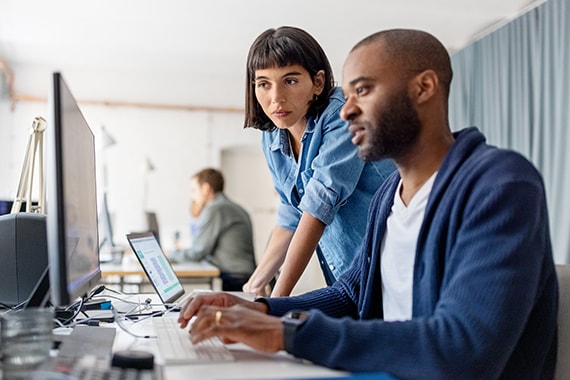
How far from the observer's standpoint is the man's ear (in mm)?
1152

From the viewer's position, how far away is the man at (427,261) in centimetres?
91

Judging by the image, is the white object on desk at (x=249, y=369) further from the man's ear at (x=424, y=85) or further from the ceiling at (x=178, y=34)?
the ceiling at (x=178, y=34)

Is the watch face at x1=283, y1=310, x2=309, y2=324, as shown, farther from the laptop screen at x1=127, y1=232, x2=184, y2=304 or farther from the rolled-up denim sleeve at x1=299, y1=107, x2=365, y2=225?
the laptop screen at x1=127, y1=232, x2=184, y2=304

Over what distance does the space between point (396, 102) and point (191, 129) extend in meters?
6.39

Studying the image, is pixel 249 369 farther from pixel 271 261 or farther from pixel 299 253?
pixel 271 261

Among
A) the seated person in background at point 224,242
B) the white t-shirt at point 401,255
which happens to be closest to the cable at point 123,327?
the white t-shirt at point 401,255

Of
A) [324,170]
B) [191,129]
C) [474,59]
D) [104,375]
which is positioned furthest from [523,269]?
[191,129]

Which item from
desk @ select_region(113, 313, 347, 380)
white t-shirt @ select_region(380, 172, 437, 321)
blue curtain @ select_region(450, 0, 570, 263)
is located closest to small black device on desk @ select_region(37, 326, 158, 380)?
desk @ select_region(113, 313, 347, 380)

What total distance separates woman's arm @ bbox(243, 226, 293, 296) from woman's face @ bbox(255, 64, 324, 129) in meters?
0.52

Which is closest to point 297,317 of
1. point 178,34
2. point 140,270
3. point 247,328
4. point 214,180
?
point 247,328

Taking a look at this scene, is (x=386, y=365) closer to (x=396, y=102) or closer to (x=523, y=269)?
(x=523, y=269)

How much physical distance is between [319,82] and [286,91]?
0.13 meters

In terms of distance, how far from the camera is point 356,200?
1.80 meters

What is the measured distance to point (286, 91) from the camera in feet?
5.72
